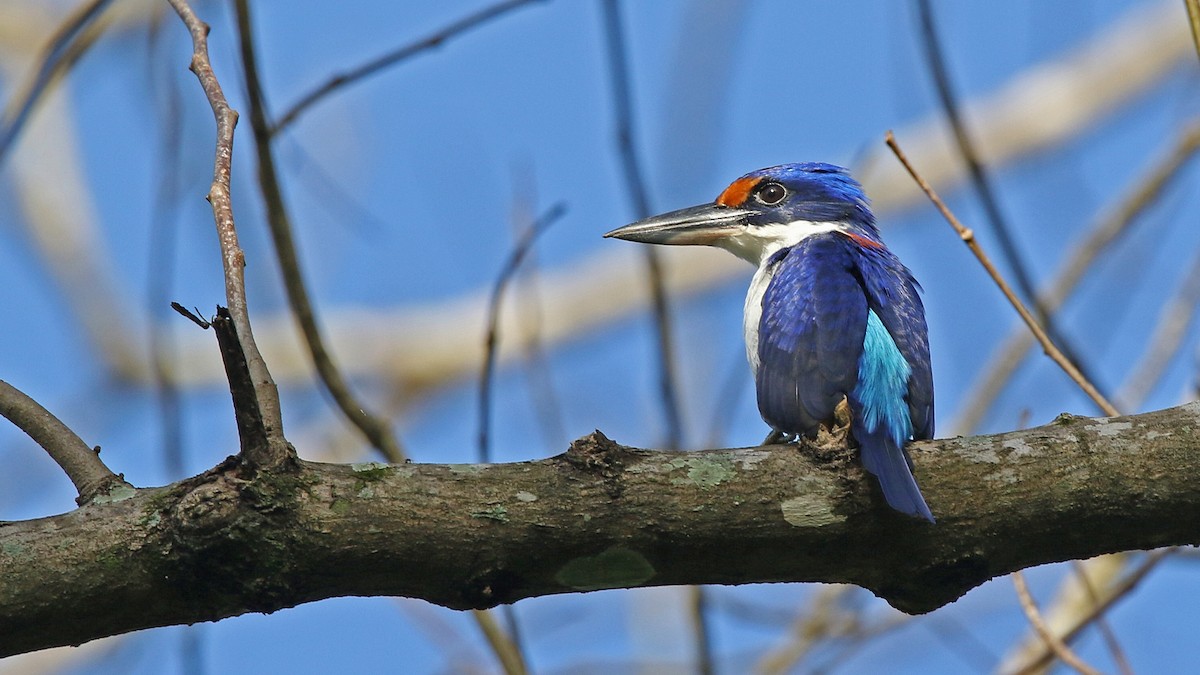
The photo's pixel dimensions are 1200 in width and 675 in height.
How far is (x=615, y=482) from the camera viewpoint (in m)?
2.85

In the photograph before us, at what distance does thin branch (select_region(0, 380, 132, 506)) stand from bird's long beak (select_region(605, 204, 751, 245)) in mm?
2388

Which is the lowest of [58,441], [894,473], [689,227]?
[894,473]

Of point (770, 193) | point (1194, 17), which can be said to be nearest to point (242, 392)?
point (1194, 17)

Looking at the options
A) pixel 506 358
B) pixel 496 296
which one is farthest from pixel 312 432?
pixel 496 296

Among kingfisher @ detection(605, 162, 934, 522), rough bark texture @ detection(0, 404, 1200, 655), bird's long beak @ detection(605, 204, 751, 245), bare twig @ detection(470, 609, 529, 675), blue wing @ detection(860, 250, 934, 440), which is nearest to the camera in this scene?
rough bark texture @ detection(0, 404, 1200, 655)

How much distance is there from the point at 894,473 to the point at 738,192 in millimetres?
2839

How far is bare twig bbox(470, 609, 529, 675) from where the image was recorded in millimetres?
4012

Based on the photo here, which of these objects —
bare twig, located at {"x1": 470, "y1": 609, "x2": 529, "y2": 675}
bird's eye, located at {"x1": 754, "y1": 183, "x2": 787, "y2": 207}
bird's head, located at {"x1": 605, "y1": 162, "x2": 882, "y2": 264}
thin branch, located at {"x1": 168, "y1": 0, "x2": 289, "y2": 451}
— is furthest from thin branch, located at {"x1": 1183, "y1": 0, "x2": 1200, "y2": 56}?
bare twig, located at {"x1": 470, "y1": 609, "x2": 529, "y2": 675}

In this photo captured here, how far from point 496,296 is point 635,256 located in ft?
23.8

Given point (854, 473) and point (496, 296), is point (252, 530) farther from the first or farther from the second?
point (496, 296)

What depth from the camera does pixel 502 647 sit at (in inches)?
160

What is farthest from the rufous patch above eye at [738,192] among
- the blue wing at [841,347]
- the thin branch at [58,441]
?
the thin branch at [58,441]

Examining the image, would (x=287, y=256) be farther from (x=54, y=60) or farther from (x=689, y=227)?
(x=689, y=227)

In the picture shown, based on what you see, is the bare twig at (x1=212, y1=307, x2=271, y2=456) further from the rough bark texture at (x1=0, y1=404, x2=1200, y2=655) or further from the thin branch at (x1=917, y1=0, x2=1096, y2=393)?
the thin branch at (x1=917, y1=0, x2=1096, y2=393)
